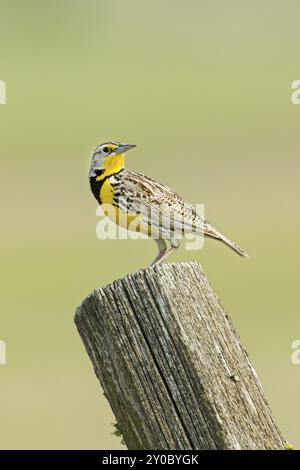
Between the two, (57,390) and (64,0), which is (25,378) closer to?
(57,390)

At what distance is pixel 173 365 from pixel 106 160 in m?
2.74

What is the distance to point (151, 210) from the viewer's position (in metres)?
6.30

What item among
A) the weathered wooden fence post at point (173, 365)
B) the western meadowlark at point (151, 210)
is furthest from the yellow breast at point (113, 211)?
the weathered wooden fence post at point (173, 365)

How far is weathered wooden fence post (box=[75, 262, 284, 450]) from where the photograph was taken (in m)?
3.87

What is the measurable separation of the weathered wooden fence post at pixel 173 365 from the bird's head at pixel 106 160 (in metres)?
2.49

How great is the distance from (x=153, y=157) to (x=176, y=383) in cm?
2128

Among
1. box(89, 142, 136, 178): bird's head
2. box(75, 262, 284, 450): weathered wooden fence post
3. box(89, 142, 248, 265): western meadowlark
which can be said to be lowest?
box(75, 262, 284, 450): weathered wooden fence post

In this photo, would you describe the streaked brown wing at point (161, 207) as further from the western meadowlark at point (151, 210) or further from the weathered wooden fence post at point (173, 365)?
the weathered wooden fence post at point (173, 365)

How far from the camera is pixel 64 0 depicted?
50.8 meters

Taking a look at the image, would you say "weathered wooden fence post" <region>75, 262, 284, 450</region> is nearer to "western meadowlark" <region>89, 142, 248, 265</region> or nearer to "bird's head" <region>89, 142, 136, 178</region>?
"western meadowlark" <region>89, 142, 248, 265</region>

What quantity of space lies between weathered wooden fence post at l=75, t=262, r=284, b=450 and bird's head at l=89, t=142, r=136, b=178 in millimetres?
2493

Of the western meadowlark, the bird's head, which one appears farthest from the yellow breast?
the bird's head

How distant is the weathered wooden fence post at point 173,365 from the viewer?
3.87 metres
